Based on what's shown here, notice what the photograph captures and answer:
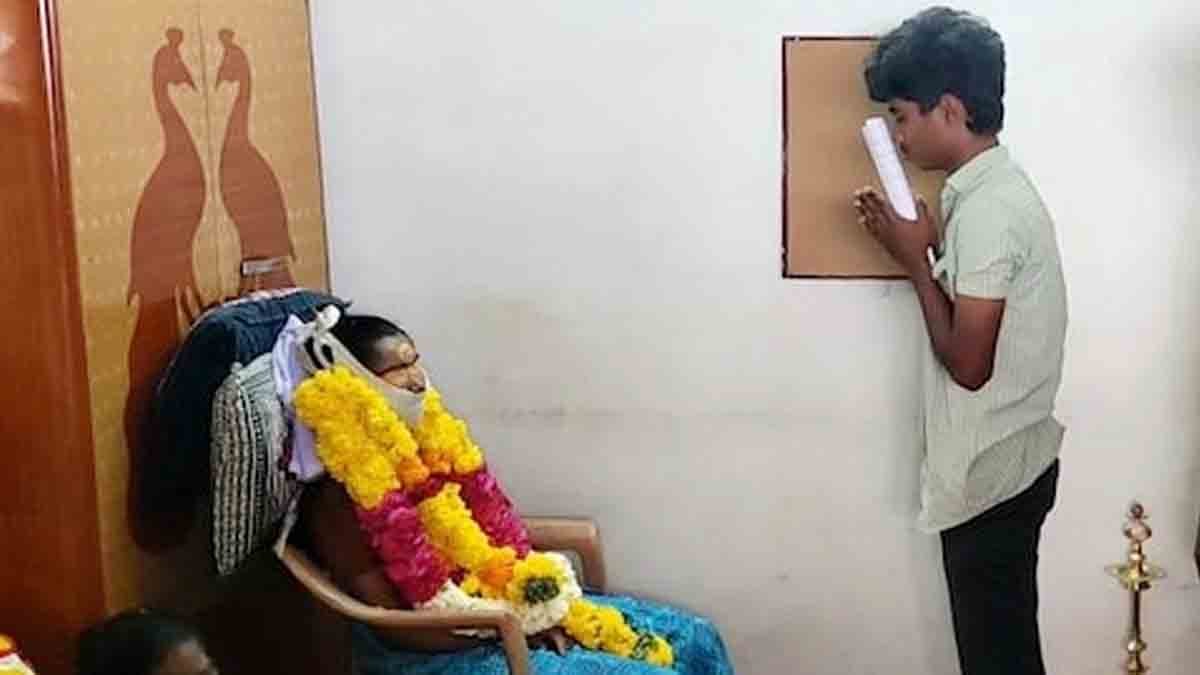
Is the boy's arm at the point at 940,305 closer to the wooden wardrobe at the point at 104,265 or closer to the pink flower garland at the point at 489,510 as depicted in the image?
the pink flower garland at the point at 489,510

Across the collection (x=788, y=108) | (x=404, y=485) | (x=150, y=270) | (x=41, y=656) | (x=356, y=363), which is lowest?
(x=41, y=656)

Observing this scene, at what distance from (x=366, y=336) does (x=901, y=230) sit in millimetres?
978

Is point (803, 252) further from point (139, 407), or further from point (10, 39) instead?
point (10, 39)

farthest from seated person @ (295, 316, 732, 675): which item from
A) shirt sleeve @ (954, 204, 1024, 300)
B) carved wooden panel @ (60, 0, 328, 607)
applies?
shirt sleeve @ (954, 204, 1024, 300)

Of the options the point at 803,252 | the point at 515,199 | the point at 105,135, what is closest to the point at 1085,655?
the point at 803,252

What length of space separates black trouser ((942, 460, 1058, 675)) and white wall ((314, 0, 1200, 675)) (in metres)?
0.35

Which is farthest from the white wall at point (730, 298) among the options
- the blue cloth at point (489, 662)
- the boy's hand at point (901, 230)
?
the blue cloth at point (489, 662)

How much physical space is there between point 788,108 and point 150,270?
1249mm

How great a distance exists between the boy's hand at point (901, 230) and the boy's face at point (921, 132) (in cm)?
10

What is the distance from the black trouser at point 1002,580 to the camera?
2910mm

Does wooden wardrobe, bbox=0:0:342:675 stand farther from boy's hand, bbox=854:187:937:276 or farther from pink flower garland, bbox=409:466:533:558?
boy's hand, bbox=854:187:937:276

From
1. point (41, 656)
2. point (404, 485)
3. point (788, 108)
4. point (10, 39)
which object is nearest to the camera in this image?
point (10, 39)

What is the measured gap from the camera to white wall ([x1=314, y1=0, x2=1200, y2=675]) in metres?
3.11

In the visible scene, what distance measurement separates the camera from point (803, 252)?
321cm
